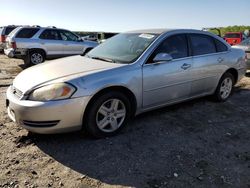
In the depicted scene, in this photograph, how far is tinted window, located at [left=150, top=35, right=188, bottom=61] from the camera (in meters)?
5.10

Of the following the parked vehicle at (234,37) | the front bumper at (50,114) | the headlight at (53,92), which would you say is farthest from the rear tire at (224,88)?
the parked vehicle at (234,37)

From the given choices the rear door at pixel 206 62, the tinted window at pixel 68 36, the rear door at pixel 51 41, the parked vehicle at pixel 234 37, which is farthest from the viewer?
the parked vehicle at pixel 234 37

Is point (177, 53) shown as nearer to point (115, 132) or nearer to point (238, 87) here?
point (115, 132)

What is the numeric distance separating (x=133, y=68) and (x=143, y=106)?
25.6 inches

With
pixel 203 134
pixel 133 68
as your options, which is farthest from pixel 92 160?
pixel 203 134

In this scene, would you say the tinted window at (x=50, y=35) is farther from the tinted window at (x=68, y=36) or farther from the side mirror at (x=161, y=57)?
the side mirror at (x=161, y=57)

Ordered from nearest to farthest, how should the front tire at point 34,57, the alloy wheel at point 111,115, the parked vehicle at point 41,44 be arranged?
1. the alloy wheel at point 111,115
2. the parked vehicle at point 41,44
3. the front tire at point 34,57

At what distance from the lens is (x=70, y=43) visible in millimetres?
14008

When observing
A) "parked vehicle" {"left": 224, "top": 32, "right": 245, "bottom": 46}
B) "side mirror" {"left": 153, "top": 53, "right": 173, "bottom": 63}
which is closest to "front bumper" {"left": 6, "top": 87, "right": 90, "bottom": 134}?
"side mirror" {"left": 153, "top": 53, "right": 173, "bottom": 63}

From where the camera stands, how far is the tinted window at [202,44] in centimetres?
566

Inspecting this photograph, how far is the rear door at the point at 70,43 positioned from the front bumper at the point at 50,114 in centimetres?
1013

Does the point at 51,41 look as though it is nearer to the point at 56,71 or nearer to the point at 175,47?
the point at 175,47

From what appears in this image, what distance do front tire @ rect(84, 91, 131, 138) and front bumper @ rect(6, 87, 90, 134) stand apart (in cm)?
16

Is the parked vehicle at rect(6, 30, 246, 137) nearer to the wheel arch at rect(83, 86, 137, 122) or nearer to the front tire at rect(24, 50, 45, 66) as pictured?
the wheel arch at rect(83, 86, 137, 122)
